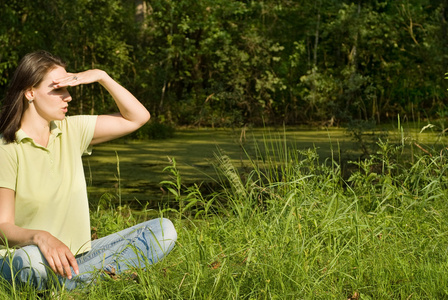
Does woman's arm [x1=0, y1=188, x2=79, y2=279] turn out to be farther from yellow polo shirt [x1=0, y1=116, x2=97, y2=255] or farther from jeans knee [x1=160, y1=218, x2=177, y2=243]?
jeans knee [x1=160, y1=218, x2=177, y2=243]

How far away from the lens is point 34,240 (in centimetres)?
188

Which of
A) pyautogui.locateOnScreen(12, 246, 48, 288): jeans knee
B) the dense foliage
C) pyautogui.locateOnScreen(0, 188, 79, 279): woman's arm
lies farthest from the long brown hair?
the dense foliage

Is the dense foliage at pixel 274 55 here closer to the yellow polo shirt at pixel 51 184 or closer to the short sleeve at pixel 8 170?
the yellow polo shirt at pixel 51 184

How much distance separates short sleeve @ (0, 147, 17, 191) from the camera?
2.02 m

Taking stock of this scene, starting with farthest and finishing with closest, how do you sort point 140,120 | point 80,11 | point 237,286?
point 80,11
point 140,120
point 237,286

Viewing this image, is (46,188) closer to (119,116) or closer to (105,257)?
(105,257)

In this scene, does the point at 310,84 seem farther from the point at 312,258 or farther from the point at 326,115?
the point at 312,258

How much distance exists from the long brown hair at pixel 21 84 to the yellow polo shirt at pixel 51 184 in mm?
33

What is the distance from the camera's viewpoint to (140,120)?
2.39 metres

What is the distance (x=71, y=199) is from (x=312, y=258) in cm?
77

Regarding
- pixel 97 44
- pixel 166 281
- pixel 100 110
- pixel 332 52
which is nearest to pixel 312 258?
pixel 166 281

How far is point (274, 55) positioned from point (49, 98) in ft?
39.1

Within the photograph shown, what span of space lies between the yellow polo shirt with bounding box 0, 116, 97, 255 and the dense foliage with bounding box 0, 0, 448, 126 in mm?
9080

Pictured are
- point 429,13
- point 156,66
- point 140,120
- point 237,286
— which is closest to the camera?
point 237,286
